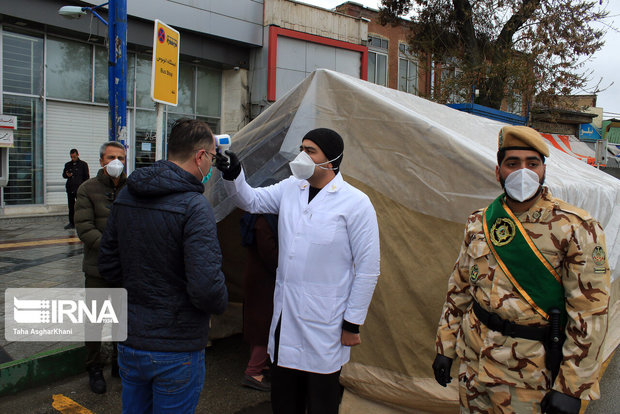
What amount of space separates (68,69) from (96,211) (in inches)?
420

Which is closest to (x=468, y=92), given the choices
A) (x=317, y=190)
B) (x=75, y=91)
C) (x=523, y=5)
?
(x=523, y=5)

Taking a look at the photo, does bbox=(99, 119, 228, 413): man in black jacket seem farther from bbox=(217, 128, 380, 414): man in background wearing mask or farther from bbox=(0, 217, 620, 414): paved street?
bbox=(0, 217, 620, 414): paved street

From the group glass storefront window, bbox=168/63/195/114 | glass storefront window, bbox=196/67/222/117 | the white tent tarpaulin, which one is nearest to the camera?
the white tent tarpaulin

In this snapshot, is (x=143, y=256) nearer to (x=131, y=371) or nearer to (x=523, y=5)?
(x=131, y=371)

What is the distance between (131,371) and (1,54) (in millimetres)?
12010

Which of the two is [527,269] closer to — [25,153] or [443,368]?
[443,368]

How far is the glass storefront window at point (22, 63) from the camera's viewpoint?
11359 millimetres

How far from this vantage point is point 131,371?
6.91 ft

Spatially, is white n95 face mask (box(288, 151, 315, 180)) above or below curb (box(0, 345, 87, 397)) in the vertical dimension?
above

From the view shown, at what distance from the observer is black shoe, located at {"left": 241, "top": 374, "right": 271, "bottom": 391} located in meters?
3.92

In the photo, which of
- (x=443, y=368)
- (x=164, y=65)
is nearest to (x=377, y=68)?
(x=164, y=65)

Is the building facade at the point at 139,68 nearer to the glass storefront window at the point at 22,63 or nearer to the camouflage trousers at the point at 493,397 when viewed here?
the glass storefront window at the point at 22,63

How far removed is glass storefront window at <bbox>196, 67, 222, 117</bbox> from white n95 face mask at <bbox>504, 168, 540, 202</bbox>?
14144 millimetres

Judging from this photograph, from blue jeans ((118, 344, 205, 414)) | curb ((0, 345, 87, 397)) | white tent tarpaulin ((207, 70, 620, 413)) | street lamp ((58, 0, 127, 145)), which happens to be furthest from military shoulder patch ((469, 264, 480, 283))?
street lamp ((58, 0, 127, 145))
